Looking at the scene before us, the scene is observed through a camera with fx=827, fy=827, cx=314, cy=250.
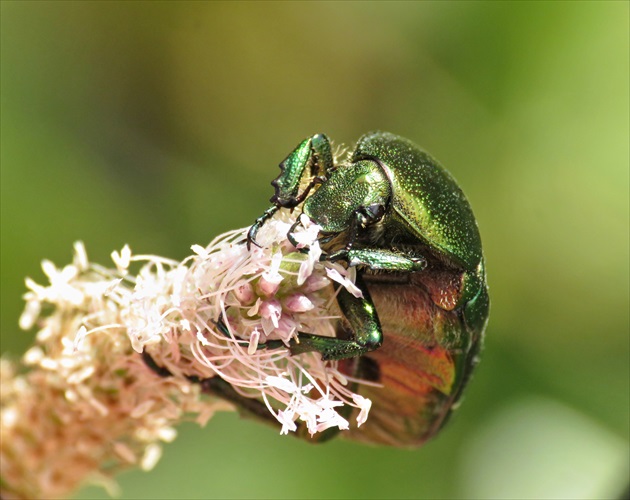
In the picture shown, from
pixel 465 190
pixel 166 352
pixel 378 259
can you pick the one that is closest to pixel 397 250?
pixel 378 259

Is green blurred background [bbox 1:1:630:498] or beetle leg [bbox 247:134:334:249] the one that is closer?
beetle leg [bbox 247:134:334:249]

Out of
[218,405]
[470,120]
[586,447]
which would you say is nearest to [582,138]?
[470,120]

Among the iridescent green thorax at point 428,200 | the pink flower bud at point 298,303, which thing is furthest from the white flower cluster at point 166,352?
the iridescent green thorax at point 428,200

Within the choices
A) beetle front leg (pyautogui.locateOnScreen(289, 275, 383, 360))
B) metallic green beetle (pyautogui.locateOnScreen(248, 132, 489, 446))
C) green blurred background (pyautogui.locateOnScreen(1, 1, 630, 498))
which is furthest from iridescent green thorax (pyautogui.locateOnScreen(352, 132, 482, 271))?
green blurred background (pyautogui.locateOnScreen(1, 1, 630, 498))

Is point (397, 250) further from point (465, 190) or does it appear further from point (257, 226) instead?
point (465, 190)

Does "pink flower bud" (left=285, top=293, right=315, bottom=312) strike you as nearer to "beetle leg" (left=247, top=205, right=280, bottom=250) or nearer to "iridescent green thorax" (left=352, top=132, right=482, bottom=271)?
"beetle leg" (left=247, top=205, right=280, bottom=250)

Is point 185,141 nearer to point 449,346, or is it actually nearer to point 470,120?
point 470,120

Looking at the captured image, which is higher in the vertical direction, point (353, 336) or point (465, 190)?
point (465, 190)
